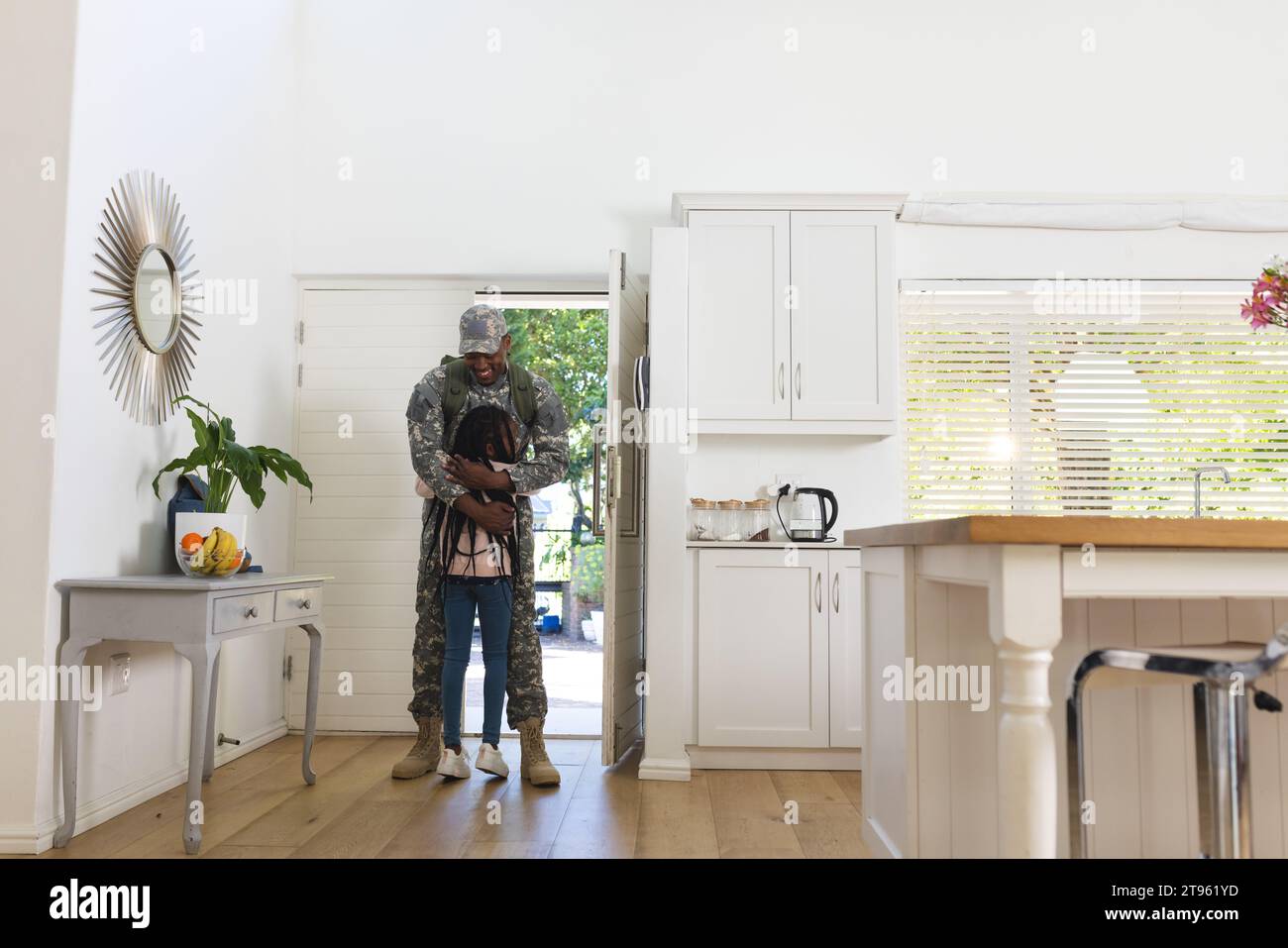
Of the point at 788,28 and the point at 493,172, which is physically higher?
the point at 788,28

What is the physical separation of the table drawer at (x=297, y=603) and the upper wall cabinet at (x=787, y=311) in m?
1.71

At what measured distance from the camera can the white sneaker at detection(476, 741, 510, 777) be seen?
3453 millimetres

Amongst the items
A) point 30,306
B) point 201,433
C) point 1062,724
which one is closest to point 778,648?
point 1062,724

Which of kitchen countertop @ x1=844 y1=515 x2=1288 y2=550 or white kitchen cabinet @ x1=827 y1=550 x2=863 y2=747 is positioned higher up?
kitchen countertop @ x1=844 y1=515 x2=1288 y2=550

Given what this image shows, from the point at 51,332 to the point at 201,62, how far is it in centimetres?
139

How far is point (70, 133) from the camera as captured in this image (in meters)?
2.81

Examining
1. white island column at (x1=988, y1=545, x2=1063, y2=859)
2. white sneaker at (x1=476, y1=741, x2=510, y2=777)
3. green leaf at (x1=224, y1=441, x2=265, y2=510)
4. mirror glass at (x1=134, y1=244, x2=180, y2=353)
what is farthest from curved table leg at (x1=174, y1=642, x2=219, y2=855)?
white island column at (x1=988, y1=545, x2=1063, y2=859)

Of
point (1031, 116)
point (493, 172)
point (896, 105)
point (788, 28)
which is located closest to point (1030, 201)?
point (1031, 116)

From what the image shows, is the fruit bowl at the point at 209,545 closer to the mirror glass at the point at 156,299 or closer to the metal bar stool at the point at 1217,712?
the mirror glass at the point at 156,299

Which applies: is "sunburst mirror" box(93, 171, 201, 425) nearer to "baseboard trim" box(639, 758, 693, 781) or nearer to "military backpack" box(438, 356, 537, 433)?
"military backpack" box(438, 356, 537, 433)

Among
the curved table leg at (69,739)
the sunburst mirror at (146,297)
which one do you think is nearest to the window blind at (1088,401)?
the sunburst mirror at (146,297)

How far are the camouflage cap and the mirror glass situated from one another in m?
0.99

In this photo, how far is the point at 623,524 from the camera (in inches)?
155
